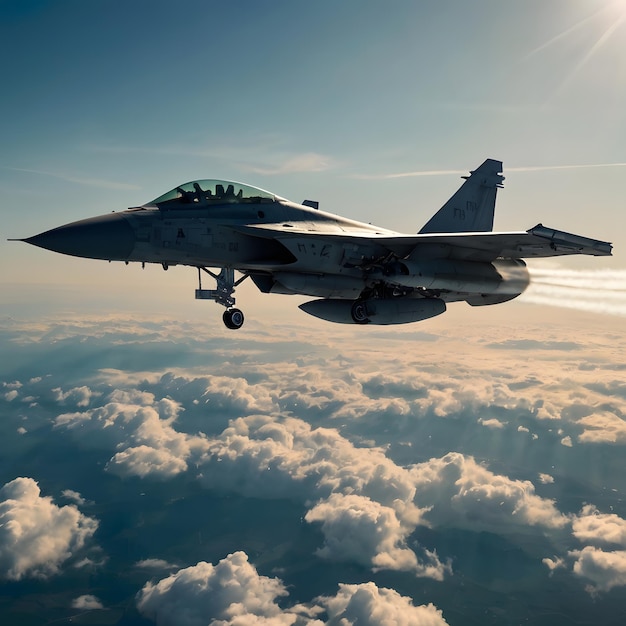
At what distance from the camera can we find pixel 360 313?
56.8ft

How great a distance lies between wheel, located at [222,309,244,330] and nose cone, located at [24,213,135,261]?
3405mm

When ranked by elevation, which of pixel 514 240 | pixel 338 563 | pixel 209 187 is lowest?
pixel 338 563

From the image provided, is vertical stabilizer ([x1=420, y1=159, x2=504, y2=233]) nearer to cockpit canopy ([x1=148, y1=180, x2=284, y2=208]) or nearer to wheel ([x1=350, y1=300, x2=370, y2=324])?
wheel ([x1=350, y1=300, x2=370, y2=324])

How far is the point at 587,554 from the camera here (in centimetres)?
19812

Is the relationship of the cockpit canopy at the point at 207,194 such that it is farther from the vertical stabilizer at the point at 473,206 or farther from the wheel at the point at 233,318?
the vertical stabilizer at the point at 473,206

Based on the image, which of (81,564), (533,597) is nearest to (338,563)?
(533,597)

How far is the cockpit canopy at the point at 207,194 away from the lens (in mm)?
14992


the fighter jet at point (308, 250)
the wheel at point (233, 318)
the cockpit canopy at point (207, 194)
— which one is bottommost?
the wheel at point (233, 318)

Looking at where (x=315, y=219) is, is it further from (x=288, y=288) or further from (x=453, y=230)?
(x=453, y=230)

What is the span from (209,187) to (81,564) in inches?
8233

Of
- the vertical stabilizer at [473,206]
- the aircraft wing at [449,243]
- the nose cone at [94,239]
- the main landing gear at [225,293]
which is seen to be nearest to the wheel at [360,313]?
the aircraft wing at [449,243]

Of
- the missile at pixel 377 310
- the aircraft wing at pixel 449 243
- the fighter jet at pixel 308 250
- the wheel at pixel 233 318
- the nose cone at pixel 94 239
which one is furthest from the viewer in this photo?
the missile at pixel 377 310

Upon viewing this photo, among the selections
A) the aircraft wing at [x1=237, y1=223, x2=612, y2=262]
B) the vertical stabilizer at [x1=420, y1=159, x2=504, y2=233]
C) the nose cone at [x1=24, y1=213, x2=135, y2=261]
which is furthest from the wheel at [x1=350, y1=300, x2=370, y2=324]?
the vertical stabilizer at [x1=420, y1=159, x2=504, y2=233]

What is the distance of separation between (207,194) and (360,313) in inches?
244
